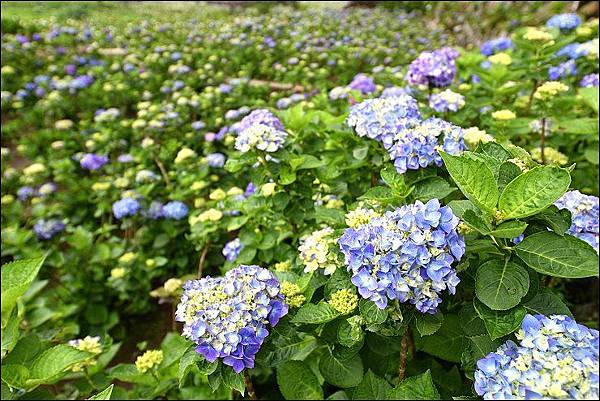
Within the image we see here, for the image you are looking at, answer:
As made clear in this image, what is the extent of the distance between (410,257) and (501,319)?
8.2 inches

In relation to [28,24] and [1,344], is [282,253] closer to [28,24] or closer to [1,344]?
[1,344]

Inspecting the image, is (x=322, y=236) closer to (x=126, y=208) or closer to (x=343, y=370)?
(x=343, y=370)

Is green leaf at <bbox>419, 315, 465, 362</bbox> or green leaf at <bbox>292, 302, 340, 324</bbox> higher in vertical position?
green leaf at <bbox>292, 302, 340, 324</bbox>

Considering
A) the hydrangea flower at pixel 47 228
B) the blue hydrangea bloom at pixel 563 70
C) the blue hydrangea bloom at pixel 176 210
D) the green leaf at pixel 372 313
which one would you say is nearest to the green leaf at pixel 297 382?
the green leaf at pixel 372 313

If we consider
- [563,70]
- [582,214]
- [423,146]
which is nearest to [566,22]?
[563,70]

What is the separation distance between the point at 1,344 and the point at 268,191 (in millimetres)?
959

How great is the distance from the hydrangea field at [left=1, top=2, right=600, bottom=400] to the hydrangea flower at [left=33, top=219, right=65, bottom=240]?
11 mm

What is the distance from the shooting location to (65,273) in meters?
2.64

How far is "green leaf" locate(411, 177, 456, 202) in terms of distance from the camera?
4.05 feet

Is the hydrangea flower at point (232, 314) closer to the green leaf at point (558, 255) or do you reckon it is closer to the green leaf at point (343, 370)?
the green leaf at point (343, 370)

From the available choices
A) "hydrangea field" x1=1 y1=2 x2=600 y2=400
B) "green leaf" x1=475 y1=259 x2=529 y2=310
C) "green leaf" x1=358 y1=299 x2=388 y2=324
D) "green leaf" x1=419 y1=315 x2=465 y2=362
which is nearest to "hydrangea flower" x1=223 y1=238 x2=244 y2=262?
"hydrangea field" x1=1 y1=2 x2=600 y2=400

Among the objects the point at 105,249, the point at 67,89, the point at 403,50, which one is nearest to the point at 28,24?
the point at 67,89

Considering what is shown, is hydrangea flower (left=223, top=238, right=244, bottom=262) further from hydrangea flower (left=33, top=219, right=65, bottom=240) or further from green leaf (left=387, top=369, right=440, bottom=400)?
hydrangea flower (left=33, top=219, right=65, bottom=240)

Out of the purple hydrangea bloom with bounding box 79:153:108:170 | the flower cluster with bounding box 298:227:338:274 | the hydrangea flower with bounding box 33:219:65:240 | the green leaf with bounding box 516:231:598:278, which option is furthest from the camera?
the purple hydrangea bloom with bounding box 79:153:108:170
